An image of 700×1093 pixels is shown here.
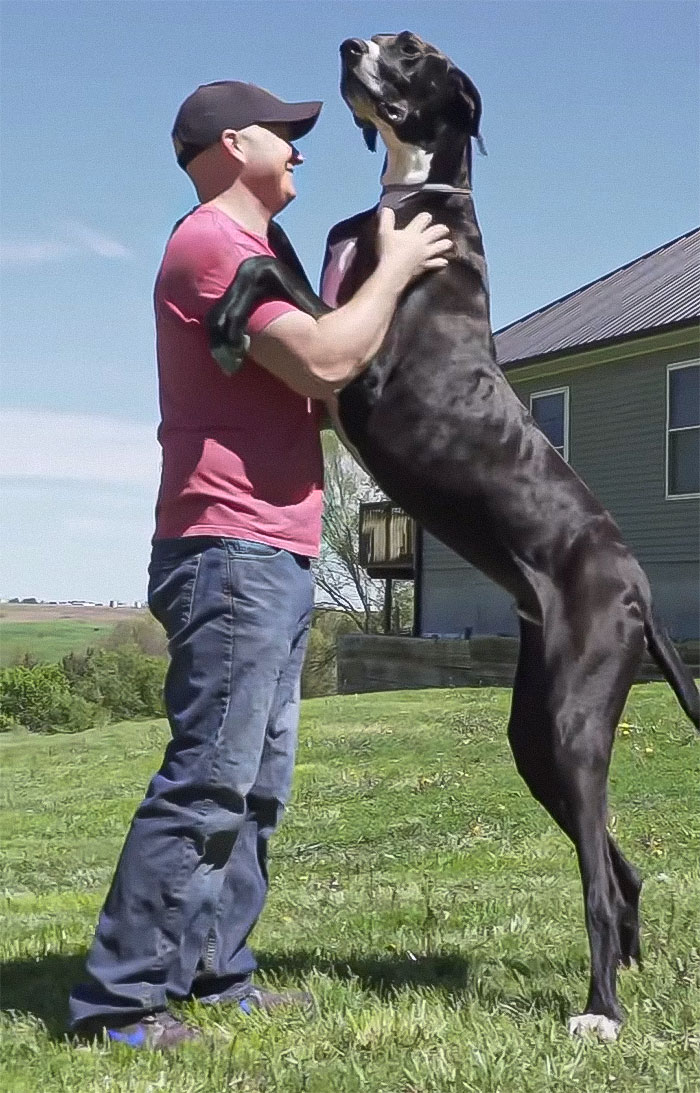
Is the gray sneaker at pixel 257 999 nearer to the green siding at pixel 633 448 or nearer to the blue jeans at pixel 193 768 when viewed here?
the blue jeans at pixel 193 768

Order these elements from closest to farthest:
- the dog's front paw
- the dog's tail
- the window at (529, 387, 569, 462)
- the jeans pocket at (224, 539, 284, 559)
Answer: the dog's front paw, the jeans pocket at (224, 539, 284, 559), the dog's tail, the window at (529, 387, 569, 462)

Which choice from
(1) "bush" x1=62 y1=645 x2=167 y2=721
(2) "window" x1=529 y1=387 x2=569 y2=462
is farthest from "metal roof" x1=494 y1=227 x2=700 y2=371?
(1) "bush" x1=62 y1=645 x2=167 y2=721

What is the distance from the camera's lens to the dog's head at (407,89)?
132 inches

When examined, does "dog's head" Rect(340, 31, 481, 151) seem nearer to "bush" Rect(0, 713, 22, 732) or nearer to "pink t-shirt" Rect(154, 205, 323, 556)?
"pink t-shirt" Rect(154, 205, 323, 556)

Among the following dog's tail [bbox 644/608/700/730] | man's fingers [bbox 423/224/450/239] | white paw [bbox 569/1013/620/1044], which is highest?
→ man's fingers [bbox 423/224/450/239]

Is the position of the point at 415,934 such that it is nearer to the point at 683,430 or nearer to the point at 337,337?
the point at 337,337

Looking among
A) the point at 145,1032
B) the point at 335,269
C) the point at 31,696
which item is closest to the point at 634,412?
the point at 31,696

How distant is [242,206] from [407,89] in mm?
564

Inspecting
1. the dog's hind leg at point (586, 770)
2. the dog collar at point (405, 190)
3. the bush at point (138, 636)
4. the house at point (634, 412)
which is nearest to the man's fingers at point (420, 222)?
the dog collar at point (405, 190)

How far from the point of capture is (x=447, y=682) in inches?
708

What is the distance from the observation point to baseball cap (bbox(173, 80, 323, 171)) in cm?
312

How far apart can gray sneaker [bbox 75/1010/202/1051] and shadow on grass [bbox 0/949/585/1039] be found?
0.15m

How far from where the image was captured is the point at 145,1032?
120 inches

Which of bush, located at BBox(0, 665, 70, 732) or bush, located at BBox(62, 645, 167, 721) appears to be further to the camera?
bush, located at BBox(62, 645, 167, 721)
